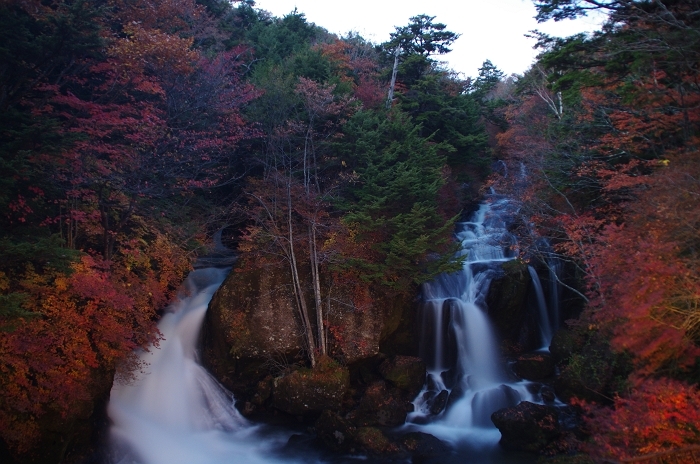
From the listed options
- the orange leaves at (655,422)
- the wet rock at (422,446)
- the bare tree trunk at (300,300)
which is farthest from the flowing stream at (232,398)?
the orange leaves at (655,422)

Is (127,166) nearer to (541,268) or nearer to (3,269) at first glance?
(3,269)

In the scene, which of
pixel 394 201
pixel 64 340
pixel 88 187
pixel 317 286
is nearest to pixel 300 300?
pixel 317 286

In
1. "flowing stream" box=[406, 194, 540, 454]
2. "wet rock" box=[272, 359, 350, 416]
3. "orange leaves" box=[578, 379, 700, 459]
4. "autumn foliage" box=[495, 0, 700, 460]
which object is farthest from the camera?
"flowing stream" box=[406, 194, 540, 454]

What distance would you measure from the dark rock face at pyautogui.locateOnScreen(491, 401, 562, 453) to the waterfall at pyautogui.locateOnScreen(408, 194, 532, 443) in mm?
686

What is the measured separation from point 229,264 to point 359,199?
5.19m

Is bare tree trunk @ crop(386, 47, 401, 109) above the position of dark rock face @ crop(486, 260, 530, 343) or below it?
above

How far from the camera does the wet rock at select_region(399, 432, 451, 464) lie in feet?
33.3

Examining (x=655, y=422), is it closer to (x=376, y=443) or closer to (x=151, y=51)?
(x=376, y=443)

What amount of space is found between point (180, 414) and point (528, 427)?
8.55 metres

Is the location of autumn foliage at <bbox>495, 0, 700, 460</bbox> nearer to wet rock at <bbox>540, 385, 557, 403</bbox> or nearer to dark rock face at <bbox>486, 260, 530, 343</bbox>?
dark rock face at <bbox>486, 260, 530, 343</bbox>

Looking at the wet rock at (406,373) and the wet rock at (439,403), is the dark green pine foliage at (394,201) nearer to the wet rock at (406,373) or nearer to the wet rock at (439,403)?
the wet rock at (406,373)

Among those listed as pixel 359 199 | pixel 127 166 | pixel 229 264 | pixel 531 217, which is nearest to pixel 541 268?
pixel 531 217

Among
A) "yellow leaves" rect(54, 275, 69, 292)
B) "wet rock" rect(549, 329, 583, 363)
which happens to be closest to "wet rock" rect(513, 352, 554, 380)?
"wet rock" rect(549, 329, 583, 363)

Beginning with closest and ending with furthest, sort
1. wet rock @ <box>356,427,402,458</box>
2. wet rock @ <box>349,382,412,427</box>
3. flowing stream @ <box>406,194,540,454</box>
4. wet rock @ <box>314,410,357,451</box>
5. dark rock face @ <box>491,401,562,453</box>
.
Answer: dark rock face @ <box>491,401,562,453</box>, wet rock @ <box>356,427,402,458</box>, wet rock @ <box>314,410,357,451</box>, wet rock @ <box>349,382,412,427</box>, flowing stream @ <box>406,194,540,454</box>
